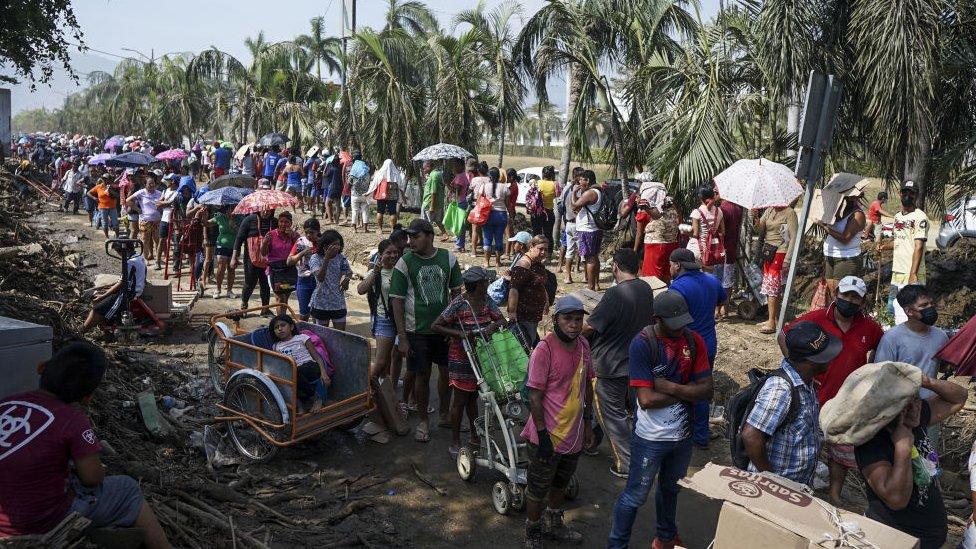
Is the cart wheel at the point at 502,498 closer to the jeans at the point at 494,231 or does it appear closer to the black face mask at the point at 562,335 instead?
the black face mask at the point at 562,335

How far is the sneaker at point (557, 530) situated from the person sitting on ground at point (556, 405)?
0.15 metres

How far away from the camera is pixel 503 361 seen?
6074 mm

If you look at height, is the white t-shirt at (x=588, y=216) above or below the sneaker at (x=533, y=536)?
above

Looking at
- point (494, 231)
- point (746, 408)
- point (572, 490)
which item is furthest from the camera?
point (494, 231)

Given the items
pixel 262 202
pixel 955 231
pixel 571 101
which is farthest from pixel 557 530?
pixel 955 231

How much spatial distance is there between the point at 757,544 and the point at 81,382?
10.1 ft

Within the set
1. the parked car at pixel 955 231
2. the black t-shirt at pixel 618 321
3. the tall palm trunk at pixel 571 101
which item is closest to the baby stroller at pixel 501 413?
the black t-shirt at pixel 618 321

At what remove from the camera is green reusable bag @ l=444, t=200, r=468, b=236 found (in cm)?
1421

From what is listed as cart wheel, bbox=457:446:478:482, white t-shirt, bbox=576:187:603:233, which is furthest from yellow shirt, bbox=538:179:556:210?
cart wheel, bbox=457:446:478:482

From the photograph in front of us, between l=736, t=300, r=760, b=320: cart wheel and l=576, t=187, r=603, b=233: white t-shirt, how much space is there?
2.27 meters

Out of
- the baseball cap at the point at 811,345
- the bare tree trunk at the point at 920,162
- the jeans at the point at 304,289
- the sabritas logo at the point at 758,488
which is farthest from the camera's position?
the bare tree trunk at the point at 920,162

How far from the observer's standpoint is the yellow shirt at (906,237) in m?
8.46

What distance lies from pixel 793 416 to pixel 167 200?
13.1 meters

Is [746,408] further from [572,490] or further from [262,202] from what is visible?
[262,202]
